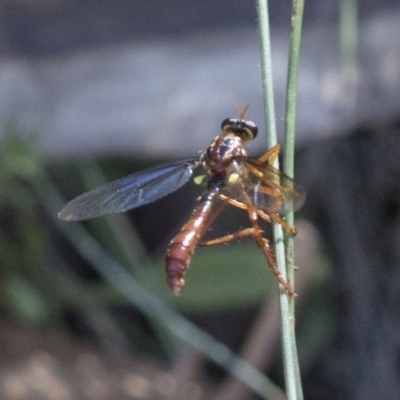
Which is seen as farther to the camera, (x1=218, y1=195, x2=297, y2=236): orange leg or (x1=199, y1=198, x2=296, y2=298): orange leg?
(x1=199, y1=198, x2=296, y2=298): orange leg

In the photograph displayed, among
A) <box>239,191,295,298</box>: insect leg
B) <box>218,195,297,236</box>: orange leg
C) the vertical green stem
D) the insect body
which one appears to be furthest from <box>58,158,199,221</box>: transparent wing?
the vertical green stem

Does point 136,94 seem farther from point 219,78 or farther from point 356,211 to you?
point 356,211

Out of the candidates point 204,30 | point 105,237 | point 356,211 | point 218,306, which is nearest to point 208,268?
point 218,306

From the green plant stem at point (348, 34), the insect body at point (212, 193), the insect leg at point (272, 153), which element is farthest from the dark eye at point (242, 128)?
the green plant stem at point (348, 34)

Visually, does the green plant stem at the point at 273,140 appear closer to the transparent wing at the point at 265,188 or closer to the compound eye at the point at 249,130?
the transparent wing at the point at 265,188

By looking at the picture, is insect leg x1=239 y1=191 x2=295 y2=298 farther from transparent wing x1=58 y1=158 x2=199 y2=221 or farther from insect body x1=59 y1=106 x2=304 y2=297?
transparent wing x1=58 y1=158 x2=199 y2=221

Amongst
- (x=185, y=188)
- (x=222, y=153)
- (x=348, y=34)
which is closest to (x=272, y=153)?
(x=222, y=153)
